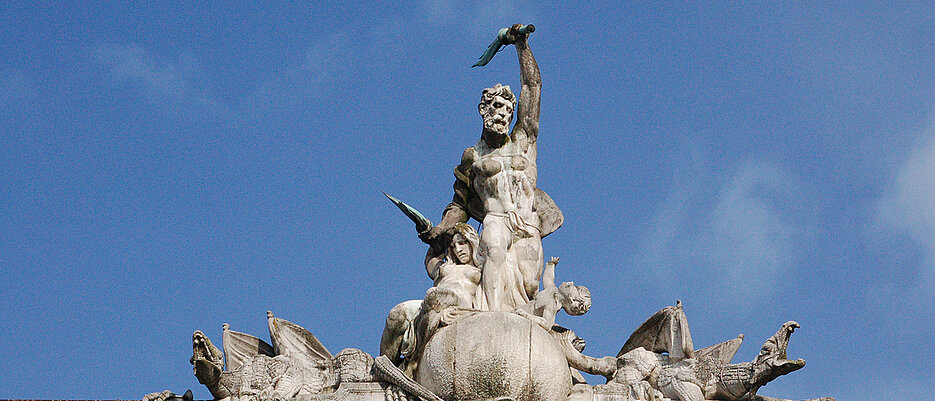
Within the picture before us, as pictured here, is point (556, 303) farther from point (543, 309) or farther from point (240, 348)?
point (240, 348)

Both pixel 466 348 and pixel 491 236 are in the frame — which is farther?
pixel 491 236

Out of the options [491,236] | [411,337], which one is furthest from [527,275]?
[411,337]

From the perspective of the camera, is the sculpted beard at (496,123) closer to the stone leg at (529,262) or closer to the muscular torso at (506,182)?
the muscular torso at (506,182)

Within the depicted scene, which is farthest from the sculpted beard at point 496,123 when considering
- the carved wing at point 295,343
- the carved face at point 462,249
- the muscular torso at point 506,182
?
the carved wing at point 295,343

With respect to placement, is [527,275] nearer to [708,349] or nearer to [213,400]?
[708,349]

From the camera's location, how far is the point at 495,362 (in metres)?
20.9

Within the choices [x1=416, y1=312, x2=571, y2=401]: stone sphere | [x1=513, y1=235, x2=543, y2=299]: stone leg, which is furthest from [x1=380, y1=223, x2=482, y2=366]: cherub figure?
[x1=513, y1=235, x2=543, y2=299]: stone leg

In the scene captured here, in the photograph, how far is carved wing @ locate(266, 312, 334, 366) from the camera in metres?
22.7

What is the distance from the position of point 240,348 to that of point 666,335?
6.29 metres

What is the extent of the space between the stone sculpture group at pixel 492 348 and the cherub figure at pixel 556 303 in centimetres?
1

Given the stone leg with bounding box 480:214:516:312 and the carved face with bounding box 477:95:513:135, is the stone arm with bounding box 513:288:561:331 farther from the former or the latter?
the carved face with bounding box 477:95:513:135

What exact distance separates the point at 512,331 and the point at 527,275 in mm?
2260

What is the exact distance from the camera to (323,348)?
22766 millimetres

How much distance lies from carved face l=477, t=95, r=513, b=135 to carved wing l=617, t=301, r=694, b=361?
392 centimetres
